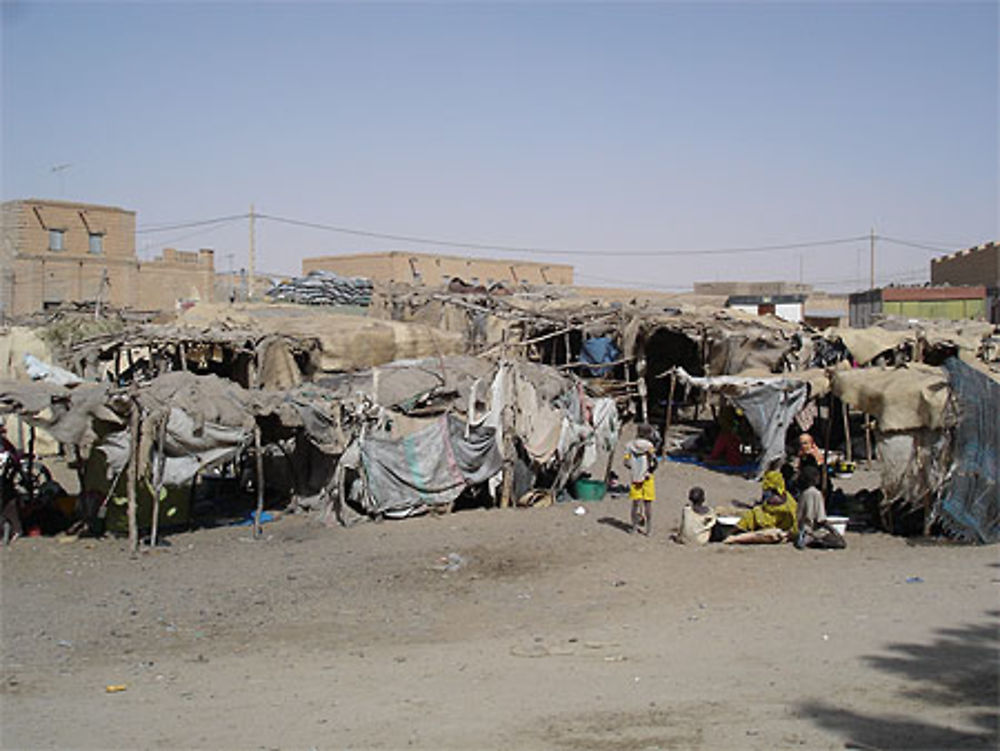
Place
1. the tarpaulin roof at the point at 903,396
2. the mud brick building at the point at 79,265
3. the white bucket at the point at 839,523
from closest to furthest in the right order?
1. the tarpaulin roof at the point at 903,396
2. the white bucket at the point at 839,523
3. the mud brick building at the point at 79,265

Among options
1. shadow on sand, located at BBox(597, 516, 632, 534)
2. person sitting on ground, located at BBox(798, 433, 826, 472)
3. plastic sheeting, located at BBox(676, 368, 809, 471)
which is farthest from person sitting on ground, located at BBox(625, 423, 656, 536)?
plastic sheeting, located at BBox(676, 368, 809, 471)

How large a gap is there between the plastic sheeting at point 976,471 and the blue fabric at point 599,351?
30.6 ft

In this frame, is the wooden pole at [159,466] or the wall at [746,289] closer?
the wooden pole at [159,466]

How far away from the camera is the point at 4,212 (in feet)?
100

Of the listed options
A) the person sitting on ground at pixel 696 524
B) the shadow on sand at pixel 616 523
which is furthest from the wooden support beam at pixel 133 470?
the person sitting on ground at pixel 696 524

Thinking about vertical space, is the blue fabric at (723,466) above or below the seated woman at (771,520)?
below

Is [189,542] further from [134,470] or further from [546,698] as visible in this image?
[546,698]

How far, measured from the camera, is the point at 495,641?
339 inches

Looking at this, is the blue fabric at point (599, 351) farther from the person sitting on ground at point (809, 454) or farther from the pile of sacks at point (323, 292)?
the pile of sacks at point (323, 292)

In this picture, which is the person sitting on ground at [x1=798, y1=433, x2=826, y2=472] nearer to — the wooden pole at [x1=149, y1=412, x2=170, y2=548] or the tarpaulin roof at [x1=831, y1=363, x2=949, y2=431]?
the tarpaulin roof at [x1=831, y1=363, x2=949, y2=431]

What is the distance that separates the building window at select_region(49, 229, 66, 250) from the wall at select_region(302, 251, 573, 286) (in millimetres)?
10284

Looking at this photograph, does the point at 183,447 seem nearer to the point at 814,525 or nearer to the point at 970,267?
the point at 814,525

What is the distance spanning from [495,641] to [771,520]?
4.85m

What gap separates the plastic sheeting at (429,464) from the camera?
13648 millimetres
